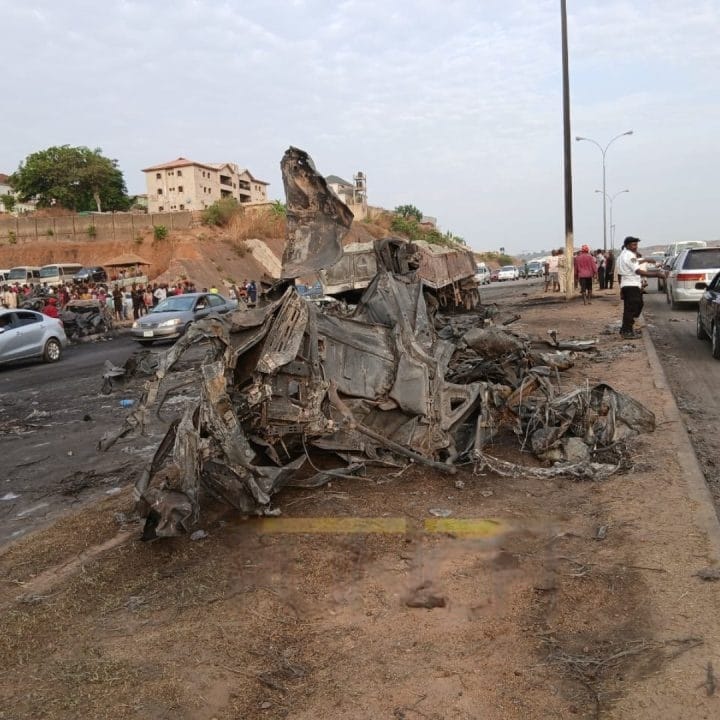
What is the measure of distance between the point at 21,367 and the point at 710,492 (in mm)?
16327

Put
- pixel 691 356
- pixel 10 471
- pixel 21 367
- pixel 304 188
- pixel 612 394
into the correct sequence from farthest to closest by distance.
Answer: pixel 21 367 < pixel 691 356 < pixel 10 471 < pixel 612 394 < pixel 304 188

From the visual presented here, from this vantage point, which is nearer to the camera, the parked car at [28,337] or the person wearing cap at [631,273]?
the person wearing cap at [631,273]

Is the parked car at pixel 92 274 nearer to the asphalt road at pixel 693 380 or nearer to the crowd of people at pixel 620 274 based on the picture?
the crowd of people at pixel 620 274

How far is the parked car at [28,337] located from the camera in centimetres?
1577

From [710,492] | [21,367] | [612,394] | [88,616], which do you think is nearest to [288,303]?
[88,616]

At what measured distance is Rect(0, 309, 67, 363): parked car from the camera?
1577 cm

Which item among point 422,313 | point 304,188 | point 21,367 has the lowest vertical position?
point 21,367

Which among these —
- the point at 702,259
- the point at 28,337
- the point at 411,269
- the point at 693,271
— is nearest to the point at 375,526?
the point at 411,269

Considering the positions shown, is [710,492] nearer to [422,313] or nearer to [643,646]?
[643,646]

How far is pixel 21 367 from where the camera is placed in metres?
16.5

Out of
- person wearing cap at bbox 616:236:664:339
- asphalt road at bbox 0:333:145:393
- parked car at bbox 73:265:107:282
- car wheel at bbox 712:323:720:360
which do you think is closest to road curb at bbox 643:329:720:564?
car wheel at bbox 712:323:720:360

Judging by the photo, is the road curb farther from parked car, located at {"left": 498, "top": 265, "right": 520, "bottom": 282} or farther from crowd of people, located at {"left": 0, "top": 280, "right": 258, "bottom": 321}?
parked car, located at {"left": 498, "top": 265, "right": 520, "bottom": 282}

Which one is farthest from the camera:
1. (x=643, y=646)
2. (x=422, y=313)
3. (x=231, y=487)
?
(x=422, y=313)

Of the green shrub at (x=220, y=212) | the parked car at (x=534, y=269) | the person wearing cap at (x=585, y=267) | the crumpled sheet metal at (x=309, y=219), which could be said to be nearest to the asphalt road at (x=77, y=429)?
the crumpled sheet metal at (x=309, y=219)
